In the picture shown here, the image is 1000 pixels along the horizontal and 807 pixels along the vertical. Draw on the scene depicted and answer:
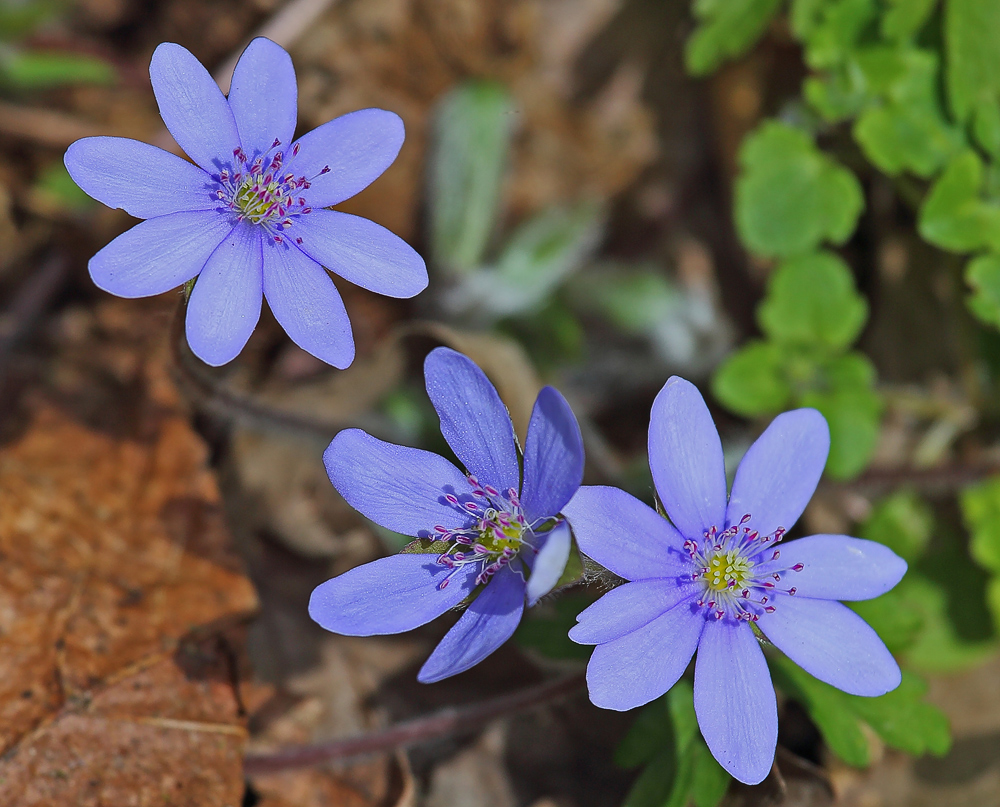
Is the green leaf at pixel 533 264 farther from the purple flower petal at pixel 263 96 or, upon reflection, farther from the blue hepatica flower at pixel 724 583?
the blue hepatica flower at pixel 724 583

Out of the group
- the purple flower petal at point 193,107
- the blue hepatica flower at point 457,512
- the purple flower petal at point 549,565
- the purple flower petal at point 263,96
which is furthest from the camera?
the purple flower petal at point 263,96

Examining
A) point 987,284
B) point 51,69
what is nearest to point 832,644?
point 987,284

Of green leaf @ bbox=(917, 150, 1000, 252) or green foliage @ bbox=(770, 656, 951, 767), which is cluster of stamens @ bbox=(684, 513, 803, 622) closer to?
green foliage @ bbox=(770, 656, 951, 767)

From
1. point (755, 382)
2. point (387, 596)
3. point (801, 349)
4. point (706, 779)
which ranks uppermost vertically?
point (801, 349)

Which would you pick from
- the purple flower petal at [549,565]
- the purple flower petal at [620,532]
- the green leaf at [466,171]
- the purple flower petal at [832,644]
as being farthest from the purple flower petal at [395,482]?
the green leaf at [466,171]

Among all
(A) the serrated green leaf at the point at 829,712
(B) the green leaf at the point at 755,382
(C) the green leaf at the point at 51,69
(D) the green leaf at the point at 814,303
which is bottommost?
(A) the serrated green leaf at the point at 829,712

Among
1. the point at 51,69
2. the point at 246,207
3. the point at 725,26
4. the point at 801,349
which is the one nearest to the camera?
the point at 246,207

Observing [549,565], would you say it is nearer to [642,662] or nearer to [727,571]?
[642,662]
